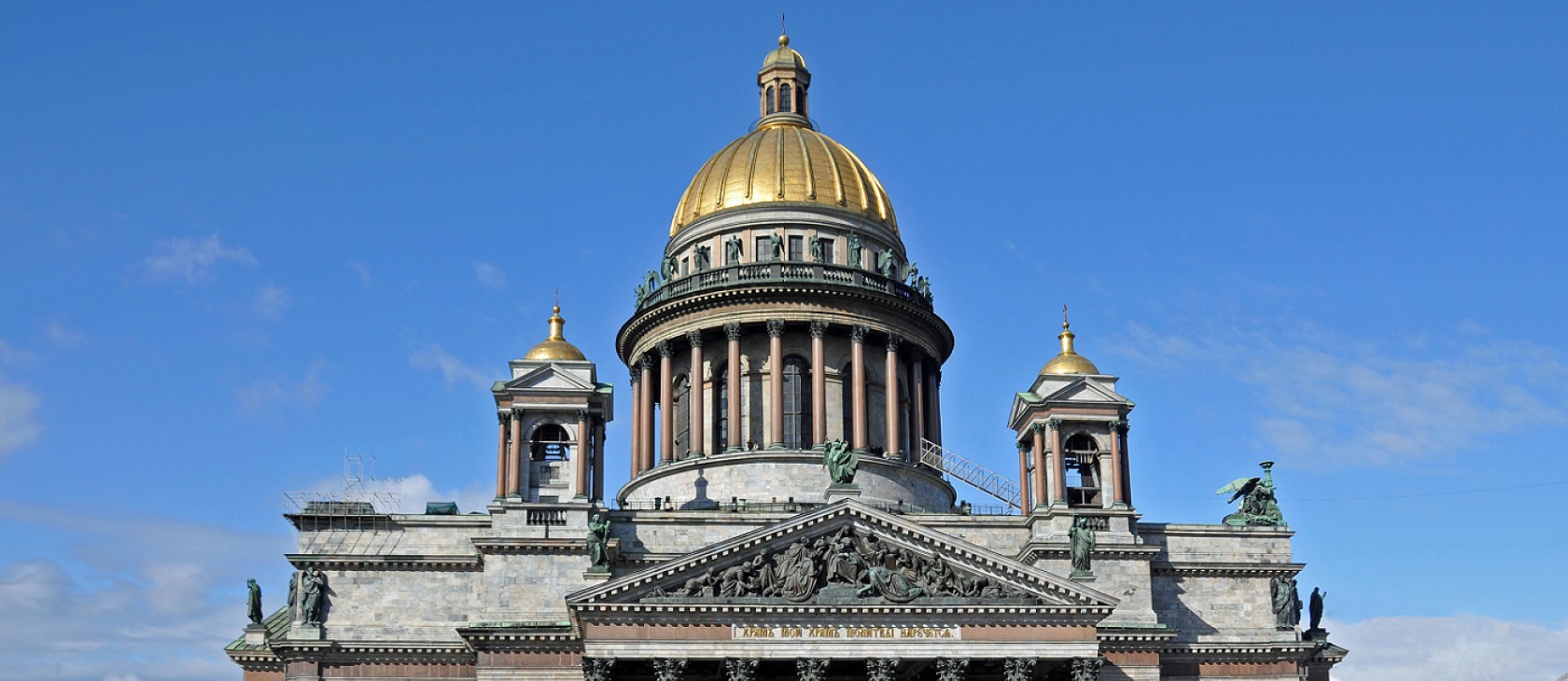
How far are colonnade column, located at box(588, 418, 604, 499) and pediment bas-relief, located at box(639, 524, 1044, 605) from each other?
24.9 feet

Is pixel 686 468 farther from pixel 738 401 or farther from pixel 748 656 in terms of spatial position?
pixel 748 656

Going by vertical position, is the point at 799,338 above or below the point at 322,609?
above

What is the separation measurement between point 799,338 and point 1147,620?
1753 centimetres

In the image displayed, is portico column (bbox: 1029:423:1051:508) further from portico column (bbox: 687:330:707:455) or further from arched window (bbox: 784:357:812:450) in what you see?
portico column (bbox: 687:330:707:455)

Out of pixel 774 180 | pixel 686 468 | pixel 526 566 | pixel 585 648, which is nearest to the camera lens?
pixel 585 648

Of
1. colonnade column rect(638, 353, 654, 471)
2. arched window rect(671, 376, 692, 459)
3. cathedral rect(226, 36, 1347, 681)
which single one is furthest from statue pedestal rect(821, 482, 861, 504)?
colonnade column rect(638, 353, 654, 471)

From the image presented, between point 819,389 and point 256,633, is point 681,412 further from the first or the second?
point 256,633

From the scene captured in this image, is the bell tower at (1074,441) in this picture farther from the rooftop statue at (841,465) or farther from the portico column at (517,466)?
the portico column at (517,466)

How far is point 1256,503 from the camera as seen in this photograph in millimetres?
63062

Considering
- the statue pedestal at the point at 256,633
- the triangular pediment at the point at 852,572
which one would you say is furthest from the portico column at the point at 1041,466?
the statue pedestal at the point at 256,633

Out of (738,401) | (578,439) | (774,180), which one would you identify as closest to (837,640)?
(578,439)

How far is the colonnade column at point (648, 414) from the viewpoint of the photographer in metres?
70.6

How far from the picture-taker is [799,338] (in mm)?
69875

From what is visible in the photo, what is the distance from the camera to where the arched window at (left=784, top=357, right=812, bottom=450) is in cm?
6856
